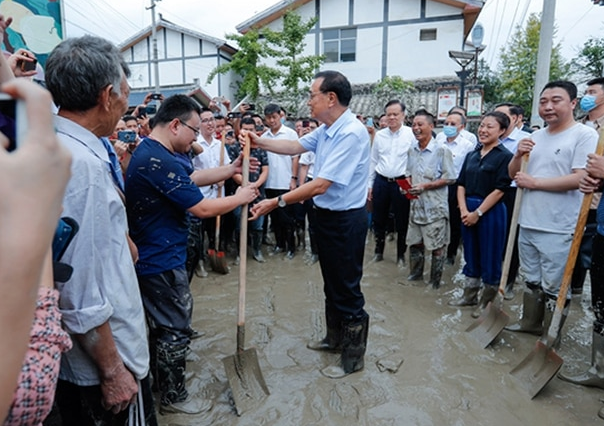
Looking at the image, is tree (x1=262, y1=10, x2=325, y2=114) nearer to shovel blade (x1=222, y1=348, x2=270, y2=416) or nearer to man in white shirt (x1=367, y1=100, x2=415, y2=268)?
man in white shirt (x1=367, y1=100, x2=415, y2=268)

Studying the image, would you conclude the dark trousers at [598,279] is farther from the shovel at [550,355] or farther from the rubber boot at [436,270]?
the rubber boot at [436,270]

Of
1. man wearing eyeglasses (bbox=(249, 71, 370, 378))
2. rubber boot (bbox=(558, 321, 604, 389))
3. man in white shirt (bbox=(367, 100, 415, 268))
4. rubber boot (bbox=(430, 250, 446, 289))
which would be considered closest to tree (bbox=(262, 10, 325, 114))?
man in white shirt (bbox=(367, 100, 415, 268))

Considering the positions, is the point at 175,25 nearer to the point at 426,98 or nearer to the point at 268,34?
the point at 268,34

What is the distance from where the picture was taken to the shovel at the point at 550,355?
2.79 metres

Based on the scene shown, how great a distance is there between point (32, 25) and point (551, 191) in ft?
16.1

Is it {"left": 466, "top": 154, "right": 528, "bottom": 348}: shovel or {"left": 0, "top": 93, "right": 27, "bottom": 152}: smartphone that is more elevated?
{"left": 0, "top": 93, "right": 27, "bottom": 152}: smartphone

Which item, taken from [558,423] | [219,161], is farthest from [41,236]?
[219,161]

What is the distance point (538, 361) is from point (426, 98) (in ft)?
52.3

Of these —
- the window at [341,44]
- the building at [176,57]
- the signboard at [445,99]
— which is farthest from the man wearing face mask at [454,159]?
the building at [176,57]

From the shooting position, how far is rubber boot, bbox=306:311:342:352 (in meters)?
3.32

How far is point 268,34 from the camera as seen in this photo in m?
16.0

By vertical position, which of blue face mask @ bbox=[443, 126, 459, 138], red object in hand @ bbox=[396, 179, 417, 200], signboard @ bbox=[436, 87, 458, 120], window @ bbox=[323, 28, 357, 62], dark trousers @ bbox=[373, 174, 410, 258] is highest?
window @ bbox=[323, 28, 357, 62]

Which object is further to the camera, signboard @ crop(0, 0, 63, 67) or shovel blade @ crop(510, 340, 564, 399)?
signboard @ crop(0, 0, 63, 67)

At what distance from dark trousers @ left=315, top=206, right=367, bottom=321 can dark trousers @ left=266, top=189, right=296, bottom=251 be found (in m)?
3.05
